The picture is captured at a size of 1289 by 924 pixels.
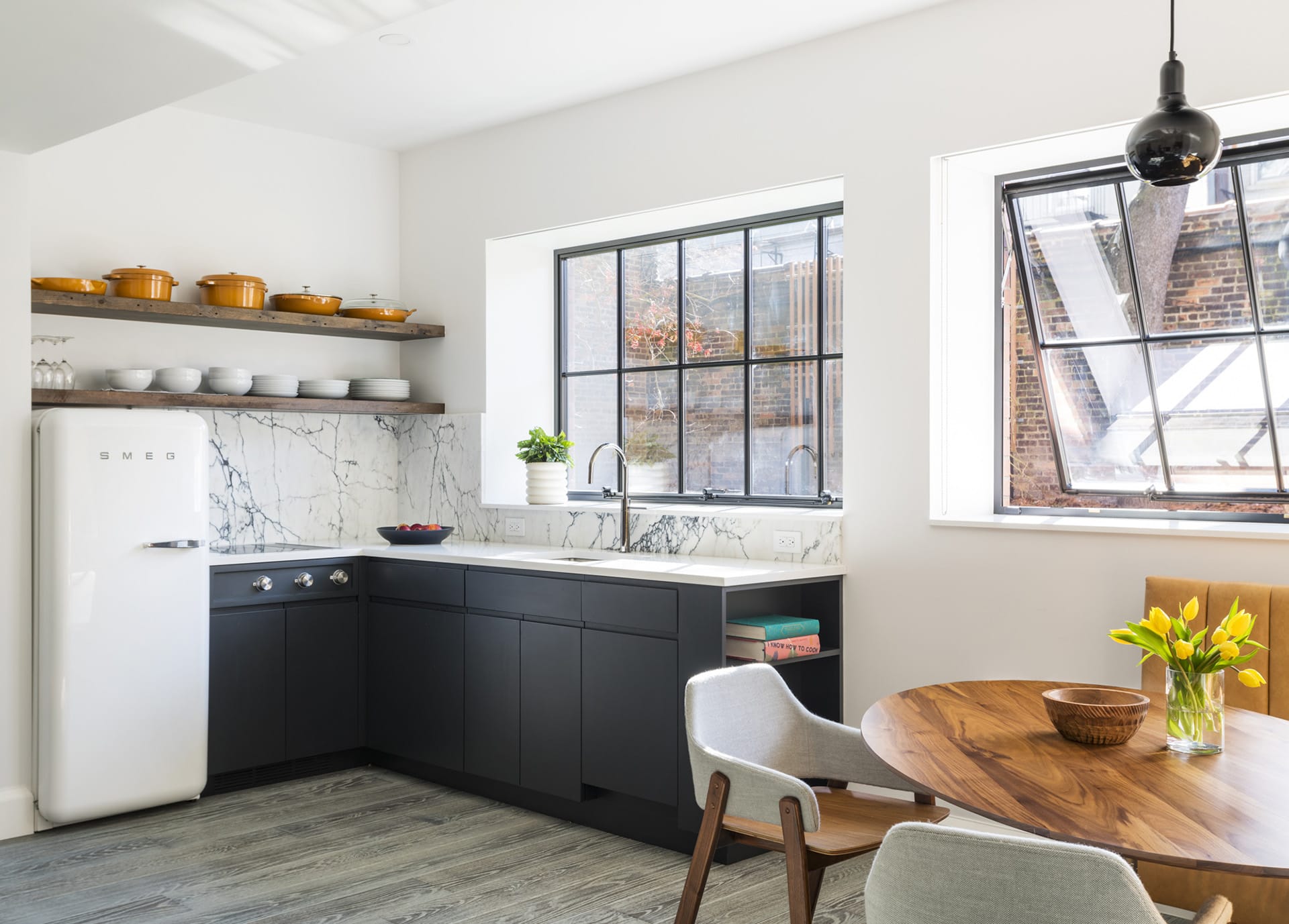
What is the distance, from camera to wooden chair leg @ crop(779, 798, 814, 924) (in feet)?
7.32

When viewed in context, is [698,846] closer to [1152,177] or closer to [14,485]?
[1152,177]

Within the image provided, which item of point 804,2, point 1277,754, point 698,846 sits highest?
point 804,2

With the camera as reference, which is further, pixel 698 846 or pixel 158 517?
pixel 158 517

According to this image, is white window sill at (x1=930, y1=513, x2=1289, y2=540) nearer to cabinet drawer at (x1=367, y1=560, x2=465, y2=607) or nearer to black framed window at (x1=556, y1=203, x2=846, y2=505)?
black framed window at (x1=556, y1=203, x2=846, y2=505)

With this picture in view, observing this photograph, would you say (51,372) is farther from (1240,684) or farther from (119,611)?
(1240,684)

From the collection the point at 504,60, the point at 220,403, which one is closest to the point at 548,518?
the point at 220,403

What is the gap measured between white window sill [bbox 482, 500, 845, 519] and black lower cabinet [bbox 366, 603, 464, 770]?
2.38ft

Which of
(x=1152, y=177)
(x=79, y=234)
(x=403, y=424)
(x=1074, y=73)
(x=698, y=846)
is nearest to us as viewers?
(x=1152, y=177)

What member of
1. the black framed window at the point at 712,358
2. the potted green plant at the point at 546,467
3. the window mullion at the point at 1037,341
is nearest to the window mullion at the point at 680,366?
the black framed window at the point at 712,358

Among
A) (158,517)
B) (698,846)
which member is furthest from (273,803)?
(698,846)

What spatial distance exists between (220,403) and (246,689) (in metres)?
1.18

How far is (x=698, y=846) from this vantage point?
247cm

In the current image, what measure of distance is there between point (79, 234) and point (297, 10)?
244 centimetres

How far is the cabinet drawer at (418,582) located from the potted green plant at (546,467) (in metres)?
0.65
